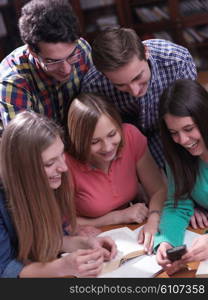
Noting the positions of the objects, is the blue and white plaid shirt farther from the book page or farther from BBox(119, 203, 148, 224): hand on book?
the book page

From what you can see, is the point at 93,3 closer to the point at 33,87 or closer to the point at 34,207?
the point at 33,87

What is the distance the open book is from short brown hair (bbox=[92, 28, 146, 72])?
612mm

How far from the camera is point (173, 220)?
154 centimetres

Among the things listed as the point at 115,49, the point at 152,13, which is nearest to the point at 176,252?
the point at 115,49

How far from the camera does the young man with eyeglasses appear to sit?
1.58m

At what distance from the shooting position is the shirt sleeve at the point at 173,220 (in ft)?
4.83

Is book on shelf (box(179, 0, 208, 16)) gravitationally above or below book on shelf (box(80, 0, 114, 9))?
below

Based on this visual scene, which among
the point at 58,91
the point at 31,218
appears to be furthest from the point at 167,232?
the point at 58,91

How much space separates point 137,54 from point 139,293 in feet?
2.75

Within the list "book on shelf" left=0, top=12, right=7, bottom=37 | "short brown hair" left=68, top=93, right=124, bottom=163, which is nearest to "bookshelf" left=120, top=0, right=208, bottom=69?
"book on shelf" left=0, top=12, right=7, bottom=37

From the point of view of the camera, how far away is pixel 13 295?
1.30m

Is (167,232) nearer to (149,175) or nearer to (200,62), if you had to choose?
(149,175)

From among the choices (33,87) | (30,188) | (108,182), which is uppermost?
(33,87)

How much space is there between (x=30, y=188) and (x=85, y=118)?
0.39 meters
